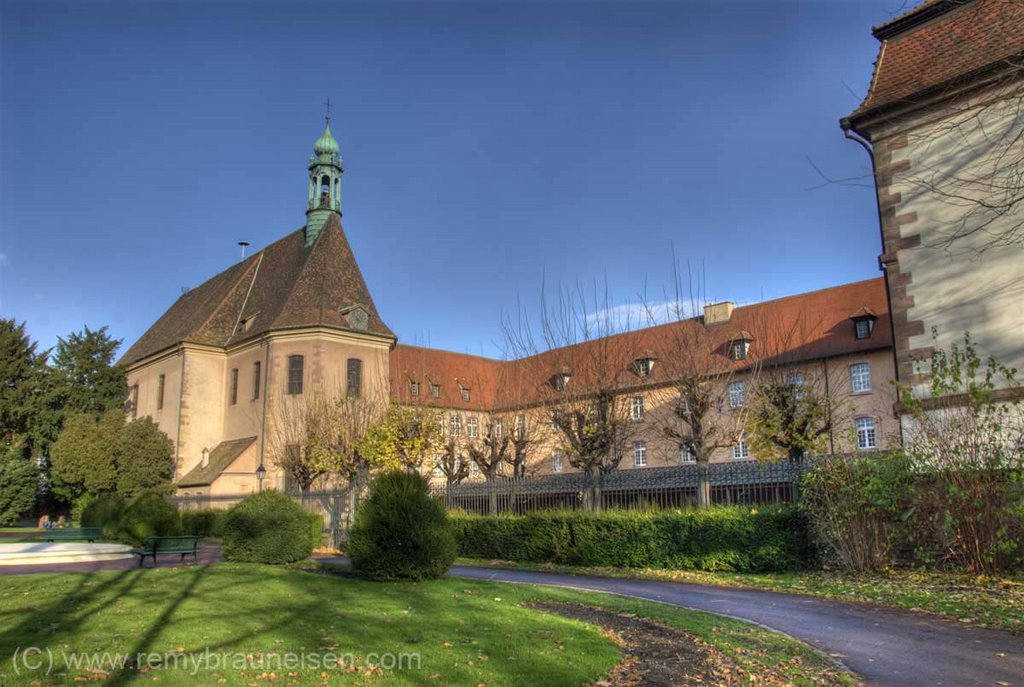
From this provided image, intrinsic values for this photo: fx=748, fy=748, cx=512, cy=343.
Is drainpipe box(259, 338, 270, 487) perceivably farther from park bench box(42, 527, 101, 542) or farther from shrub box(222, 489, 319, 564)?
shrub box(222, 489, 319, 564)

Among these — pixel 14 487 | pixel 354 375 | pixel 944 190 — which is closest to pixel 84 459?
pixel 14 487

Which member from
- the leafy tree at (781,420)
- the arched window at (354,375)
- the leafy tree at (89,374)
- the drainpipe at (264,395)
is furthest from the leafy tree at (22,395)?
the leafy tree at (781,420)

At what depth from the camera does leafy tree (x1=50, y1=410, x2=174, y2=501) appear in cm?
4172

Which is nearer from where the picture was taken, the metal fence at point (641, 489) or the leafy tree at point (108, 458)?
the metal fence at point (641, 489)

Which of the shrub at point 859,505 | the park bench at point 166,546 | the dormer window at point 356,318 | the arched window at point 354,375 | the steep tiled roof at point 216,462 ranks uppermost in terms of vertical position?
the dormer window at point 356,318

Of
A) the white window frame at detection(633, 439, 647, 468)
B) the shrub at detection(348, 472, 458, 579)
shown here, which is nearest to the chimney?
the white window frame at detection(633, 439, 647, 468)

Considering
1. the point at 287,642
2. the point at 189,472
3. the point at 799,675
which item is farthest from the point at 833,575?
the point at 189,472

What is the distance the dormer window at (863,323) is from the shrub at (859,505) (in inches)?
1037

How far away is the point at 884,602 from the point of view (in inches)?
457

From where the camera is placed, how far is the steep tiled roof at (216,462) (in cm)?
4012

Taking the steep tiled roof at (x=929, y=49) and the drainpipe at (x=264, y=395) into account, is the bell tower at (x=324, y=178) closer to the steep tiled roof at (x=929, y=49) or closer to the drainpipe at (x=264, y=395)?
the drainpipe at (x=264, y=395)

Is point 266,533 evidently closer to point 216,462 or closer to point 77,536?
point 77,536

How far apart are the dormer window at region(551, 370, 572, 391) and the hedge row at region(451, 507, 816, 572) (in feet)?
16.4

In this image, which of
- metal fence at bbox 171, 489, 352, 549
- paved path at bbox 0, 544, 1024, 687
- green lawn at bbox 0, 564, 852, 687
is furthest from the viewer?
metal fence at bbox 171, 489, 352, 549
